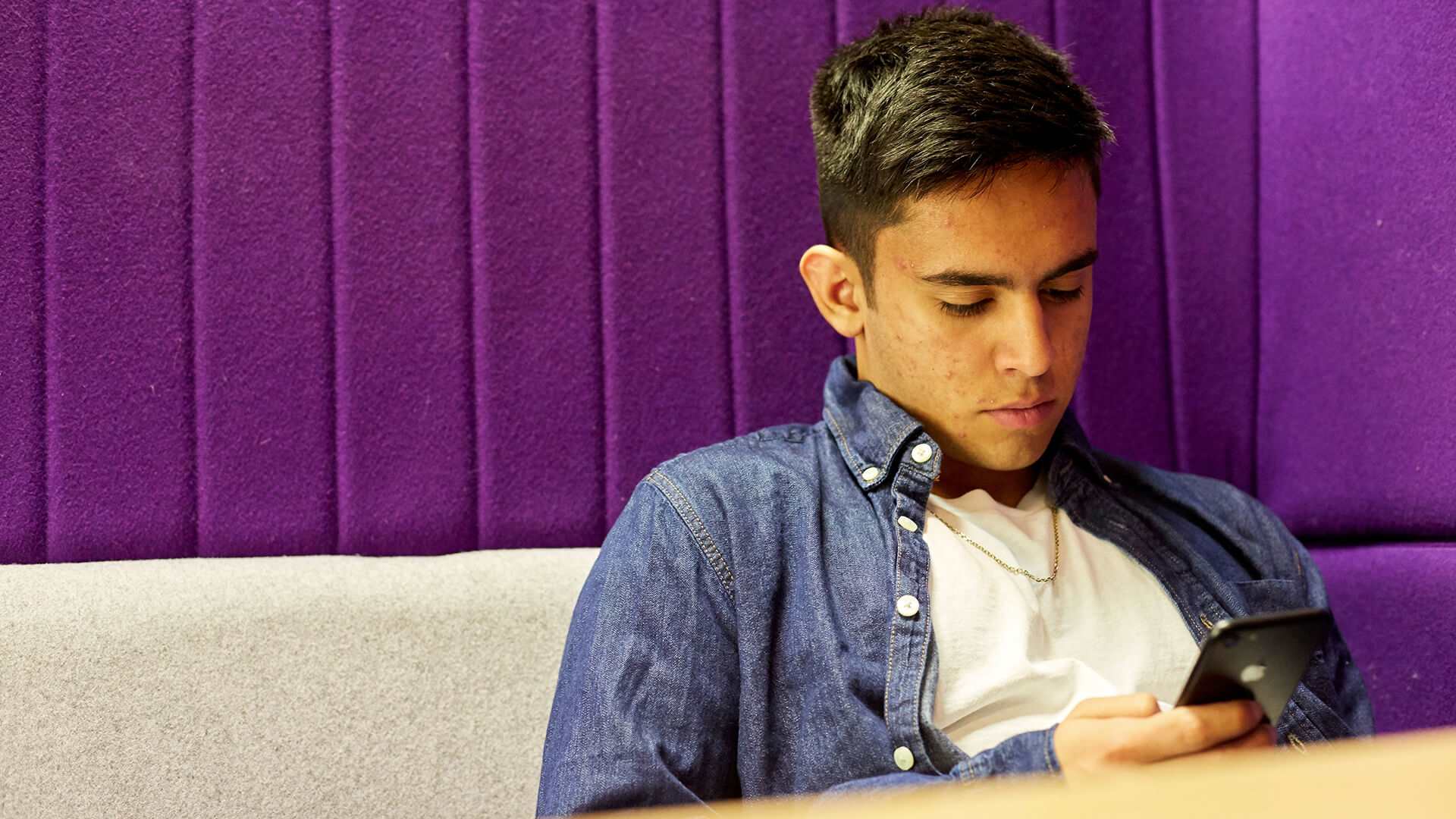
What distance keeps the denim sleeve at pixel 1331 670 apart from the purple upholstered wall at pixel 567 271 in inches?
3.5

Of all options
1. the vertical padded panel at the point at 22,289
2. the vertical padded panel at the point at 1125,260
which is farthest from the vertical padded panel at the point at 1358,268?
the vertical padded panel at the point at 22,289

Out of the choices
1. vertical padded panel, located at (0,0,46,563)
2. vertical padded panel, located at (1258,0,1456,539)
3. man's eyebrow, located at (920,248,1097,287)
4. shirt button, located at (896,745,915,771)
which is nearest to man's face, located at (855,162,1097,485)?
man's eyebrow, located at (920,248,1097,287)

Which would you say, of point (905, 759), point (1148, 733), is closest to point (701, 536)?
point (905, 759)

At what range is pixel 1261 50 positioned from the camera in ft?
4.33

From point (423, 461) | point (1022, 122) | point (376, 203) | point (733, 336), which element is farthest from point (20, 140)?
point (1022, 122)

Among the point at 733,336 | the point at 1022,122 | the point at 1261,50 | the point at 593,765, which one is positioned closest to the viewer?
the point at 593,765

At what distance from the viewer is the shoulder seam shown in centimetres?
88

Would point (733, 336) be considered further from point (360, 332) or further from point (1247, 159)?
point (1247, 159)

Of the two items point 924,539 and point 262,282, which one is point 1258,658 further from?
point 262,282

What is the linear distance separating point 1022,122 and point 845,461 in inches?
11.6

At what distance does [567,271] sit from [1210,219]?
685 millimetres

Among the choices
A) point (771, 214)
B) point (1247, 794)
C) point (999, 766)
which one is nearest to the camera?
point (1247, 794)

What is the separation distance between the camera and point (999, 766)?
0.79 metres

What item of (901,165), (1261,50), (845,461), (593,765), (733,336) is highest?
(1261,50)
